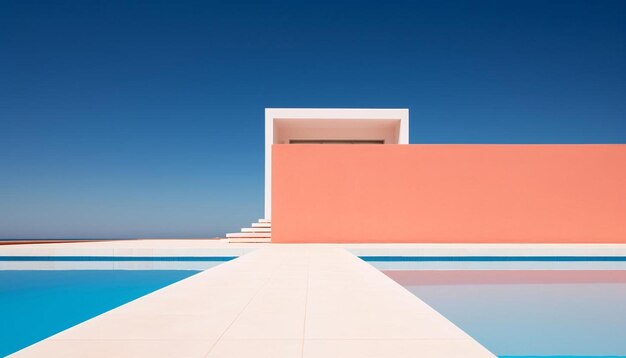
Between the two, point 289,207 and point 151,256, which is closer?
point 151,256

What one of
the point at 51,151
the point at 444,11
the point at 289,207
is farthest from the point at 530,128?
the point at 51,151

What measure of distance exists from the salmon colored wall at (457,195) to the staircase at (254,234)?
0.71 meters

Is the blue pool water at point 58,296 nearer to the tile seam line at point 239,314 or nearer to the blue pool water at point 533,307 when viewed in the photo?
the tile seam line at point 239,314

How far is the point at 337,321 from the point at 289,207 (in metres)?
6.68

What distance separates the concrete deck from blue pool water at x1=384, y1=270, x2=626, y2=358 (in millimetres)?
830

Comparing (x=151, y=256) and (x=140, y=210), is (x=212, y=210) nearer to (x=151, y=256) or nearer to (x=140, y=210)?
(x=140, y=210)

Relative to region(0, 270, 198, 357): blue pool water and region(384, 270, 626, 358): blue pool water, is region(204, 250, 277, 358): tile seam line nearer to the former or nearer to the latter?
region(0, 270, 198, 357): blue pool water

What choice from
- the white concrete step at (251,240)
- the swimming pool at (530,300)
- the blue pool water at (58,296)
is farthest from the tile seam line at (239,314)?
the white concrete step at (251,240)

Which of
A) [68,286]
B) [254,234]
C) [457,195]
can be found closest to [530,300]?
[457,195]

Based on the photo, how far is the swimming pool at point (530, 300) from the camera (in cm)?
306

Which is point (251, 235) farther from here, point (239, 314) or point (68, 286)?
point (239, 314)

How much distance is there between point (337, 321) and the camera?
2514 mm

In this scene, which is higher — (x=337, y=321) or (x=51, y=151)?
(x=51, y=151)

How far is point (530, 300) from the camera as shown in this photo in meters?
4.42
